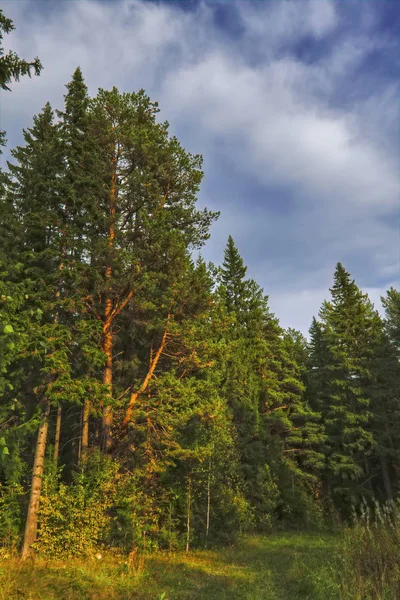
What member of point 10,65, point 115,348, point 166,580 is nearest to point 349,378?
point 115,348

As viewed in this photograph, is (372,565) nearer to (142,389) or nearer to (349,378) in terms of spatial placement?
(142,389)

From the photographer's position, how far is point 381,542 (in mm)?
8320

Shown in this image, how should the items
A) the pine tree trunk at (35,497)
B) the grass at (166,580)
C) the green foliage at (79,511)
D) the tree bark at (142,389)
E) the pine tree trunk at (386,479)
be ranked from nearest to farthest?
the grass at (166,580)
the pine tree trunk at (35,497)
the green foliage at (79,511)
the tree bark at (142,389)
the pine tree trunk at (386,479)

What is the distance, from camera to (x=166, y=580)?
10000mm

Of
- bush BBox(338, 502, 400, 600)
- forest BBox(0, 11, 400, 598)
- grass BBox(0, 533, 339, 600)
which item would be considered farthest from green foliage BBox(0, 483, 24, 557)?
bush BBox(338, 502, 400, 600)

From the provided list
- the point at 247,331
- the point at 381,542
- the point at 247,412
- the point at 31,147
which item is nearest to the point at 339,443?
the point at 247,412

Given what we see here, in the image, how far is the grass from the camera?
764 centimetres

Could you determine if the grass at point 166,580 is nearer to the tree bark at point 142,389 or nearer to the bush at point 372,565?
the bush at point 372,565

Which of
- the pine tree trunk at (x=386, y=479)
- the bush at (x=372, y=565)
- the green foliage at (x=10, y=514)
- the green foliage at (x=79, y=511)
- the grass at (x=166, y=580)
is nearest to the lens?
the bush at (x=372, y=565)

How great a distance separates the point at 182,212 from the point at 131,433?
30.1ft

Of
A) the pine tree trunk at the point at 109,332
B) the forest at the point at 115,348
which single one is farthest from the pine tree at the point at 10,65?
the pine tree trunk at the point at 109,332

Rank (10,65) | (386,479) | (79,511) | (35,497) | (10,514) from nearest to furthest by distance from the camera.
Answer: (10,65) → (79,511) → (35,497) → (10,514) → (386,479)

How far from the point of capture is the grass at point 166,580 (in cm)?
764

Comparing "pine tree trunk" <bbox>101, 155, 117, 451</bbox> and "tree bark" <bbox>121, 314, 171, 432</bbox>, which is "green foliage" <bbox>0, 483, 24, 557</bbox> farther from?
"tree bark" <bbox>121, 314, 171, 432</bbox>
